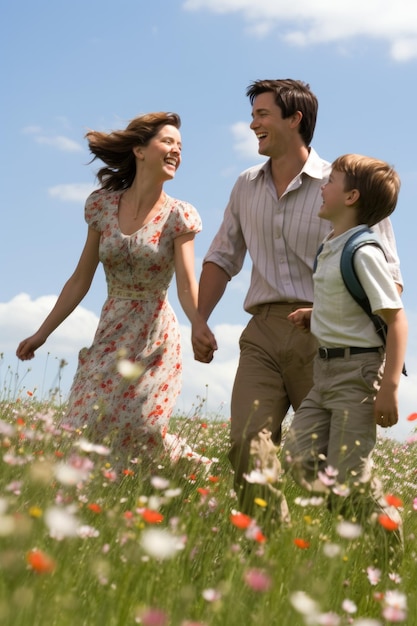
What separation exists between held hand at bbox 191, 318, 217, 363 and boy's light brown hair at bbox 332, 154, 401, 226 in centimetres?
120

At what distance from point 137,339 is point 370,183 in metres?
2.21

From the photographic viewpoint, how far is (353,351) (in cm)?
472

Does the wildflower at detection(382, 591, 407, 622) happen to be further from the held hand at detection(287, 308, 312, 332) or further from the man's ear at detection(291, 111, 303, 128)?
the man's ear at detection(291, 111, 303, 128)

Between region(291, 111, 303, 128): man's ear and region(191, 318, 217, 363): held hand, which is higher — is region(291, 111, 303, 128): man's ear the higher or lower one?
the higher one

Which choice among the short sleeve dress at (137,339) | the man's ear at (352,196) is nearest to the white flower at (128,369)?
the short sleeve dress at (137,339)

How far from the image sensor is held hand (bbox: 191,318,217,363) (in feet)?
18.5

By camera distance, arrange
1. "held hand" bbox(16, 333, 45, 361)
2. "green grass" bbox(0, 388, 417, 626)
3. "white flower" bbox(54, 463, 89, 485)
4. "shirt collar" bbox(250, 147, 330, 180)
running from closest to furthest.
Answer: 1. "green grass" bbox(0, 388, 417, 626)
2. "white flower" bbox(54, 463, 89, 485)
3. "shirt collar" bbox(250, 147, 330, 180)
4. "held hand" bbox(16, 333, 45, 361)

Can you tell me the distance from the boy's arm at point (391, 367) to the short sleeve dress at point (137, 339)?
2.19m

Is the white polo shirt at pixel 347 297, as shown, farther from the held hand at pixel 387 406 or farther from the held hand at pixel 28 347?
the held hand at pixel 28 347

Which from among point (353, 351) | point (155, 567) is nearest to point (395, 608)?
point (155, 567)

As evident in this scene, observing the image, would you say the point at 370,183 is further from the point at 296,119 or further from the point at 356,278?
the point at 296,119

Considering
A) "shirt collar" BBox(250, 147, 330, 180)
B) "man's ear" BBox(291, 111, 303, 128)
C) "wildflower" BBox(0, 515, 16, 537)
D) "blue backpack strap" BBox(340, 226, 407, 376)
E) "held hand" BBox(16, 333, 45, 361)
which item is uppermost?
"man's ear" BBox(291, 111, 303, 128)

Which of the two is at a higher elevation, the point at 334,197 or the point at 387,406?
the point at 334,197

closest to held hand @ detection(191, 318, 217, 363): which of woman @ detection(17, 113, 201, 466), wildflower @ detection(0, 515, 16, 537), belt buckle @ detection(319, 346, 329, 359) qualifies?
woman @ detection(17, 113, 201, 466)
